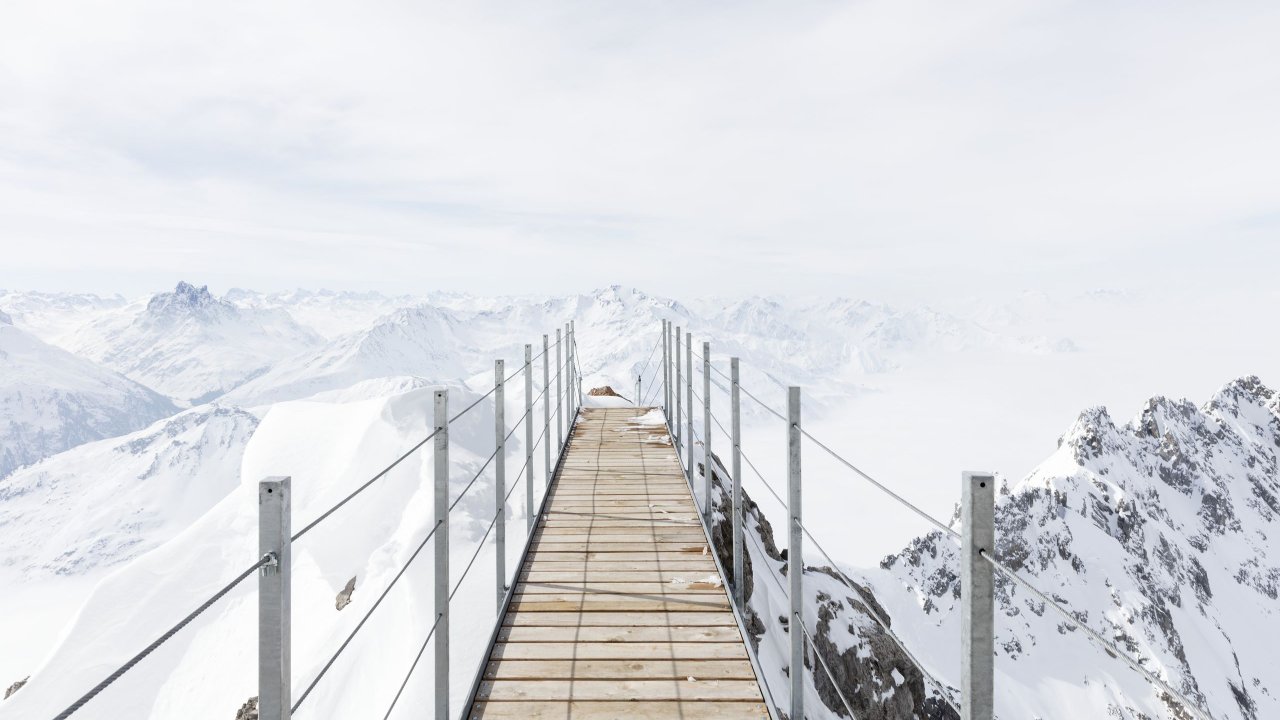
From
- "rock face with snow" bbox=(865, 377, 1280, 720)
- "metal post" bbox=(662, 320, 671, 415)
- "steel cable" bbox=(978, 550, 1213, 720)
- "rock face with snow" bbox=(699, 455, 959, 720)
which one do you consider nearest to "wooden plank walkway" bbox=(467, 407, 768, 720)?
"rock face with snow" bbox=(699, 455, 959, 720)

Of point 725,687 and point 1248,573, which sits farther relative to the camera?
point 1248,573

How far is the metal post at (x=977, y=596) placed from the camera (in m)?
2.01

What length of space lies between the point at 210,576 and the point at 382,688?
17.5 metres

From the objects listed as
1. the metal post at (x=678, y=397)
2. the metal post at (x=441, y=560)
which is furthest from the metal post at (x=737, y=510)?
the metal post at (x=678, y=397)

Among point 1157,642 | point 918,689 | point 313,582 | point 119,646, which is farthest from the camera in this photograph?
point 1157,642

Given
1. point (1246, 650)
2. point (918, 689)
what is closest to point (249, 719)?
point (918, 689)

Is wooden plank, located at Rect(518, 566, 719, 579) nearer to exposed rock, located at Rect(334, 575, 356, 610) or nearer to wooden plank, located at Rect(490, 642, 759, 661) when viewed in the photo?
wooden plank, located at Rect(490, 642, 759, 661)

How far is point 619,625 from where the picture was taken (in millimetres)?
4547

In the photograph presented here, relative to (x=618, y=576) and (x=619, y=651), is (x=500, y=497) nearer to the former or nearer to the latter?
(x=618, y=576)

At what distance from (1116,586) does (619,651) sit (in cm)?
13544

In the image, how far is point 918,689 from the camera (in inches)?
573

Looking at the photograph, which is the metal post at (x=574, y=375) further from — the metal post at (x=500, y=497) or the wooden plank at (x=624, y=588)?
the wooden plank at (x=624, y=588)

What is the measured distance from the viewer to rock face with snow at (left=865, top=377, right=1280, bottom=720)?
103688 mm

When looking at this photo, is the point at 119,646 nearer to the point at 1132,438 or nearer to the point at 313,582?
the point at 313,582
